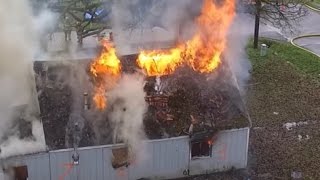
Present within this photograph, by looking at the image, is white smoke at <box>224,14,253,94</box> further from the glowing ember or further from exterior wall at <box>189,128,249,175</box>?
exterior wall at <box>189,128,249,175</box>

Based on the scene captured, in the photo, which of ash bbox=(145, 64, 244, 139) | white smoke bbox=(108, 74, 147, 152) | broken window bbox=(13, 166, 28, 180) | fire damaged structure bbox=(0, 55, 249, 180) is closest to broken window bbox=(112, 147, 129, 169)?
fire damaged structure bbox=(0, 55, 249, 180)

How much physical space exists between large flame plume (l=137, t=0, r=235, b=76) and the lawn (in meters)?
3.81

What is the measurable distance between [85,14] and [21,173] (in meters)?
9.70

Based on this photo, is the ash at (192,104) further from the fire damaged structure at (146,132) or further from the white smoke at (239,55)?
the white smoke at (239,55)

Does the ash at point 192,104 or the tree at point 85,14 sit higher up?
the tree at point 85,14

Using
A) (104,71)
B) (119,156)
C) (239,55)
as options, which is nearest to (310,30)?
(239,55)

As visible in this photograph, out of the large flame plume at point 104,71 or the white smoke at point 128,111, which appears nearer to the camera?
the white smoke at point 128,111

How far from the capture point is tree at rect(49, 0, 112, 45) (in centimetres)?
2131

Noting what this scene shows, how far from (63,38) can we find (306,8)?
18.7 metres

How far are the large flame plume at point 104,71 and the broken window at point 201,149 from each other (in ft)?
10.3

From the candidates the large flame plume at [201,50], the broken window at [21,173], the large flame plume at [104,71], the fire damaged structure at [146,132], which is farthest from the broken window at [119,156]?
the large flame plume at [201,50]

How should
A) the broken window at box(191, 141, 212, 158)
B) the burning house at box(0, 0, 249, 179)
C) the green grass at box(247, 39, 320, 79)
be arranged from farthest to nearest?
the green grass at box(247, 39, 320, 79), the broken window at box(191, 141, 212, 158), the burning house at box(0, 0, 249, 179)

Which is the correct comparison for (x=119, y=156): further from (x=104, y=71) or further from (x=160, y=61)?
(x=160, y=61)

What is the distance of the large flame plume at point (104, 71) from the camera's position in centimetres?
1566
